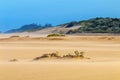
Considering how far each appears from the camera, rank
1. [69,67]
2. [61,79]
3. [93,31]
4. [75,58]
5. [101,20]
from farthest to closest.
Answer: [101,20] → [93,31] → [75,58] → [69,67] → [61,79]

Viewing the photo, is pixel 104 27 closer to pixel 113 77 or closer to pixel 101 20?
pixel 101 20

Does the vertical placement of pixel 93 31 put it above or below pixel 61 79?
above

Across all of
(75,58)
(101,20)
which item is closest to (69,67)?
(75,58)

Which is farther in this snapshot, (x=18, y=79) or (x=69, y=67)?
(x=69, y=67)

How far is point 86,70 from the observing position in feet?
27.1

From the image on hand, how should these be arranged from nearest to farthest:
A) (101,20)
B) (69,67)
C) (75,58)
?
(69,67), (75,58), (101,20)

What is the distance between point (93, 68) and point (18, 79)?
1.93 metres

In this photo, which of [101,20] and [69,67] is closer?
[69,67]

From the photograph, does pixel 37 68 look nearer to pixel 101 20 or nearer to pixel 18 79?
pixel 18 79

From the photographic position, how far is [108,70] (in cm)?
827

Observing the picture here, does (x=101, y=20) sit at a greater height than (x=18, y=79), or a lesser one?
greater

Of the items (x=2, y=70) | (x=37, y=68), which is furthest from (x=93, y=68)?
(x=2, y=70)

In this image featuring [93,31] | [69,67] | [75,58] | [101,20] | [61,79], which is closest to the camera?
[61,79]

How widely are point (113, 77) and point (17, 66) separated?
2.59 metres
